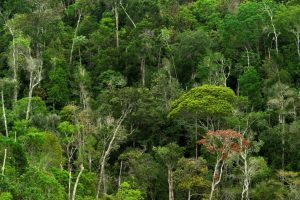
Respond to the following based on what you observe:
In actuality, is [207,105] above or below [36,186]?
above

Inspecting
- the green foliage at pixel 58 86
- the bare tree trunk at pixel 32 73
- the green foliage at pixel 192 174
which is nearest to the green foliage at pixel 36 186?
the green foliage at pixel 192 174

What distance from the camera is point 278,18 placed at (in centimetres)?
4016

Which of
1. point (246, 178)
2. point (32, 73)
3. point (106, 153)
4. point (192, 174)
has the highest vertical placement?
point (32, 73)

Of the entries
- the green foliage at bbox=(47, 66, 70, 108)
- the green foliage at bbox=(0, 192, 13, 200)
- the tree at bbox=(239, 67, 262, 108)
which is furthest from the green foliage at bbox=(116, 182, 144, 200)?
the green foliage at bbox=(47, 66, 70, 108)

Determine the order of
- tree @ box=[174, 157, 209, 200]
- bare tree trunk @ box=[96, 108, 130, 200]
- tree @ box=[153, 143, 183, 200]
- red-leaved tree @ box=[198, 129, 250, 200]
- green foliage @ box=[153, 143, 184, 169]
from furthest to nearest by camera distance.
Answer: green foliage @ box=[153, 143, 184, 169], tree @ box=[153, 143, 183, 200], bare tree trunk @ box=[96, 108, 130, 200], tree @ box=[174, 157, 209, 200], red-leaved tree @ box=[198, 129, 250, 200]

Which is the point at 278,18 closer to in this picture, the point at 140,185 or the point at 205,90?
the point at 205,90

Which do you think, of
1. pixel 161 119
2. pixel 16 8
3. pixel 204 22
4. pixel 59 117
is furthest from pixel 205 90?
pixel 16 8

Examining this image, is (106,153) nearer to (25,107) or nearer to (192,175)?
(192,175)

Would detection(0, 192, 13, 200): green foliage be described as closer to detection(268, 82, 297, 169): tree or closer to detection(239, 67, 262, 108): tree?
detection(268, 82, 297, 169): tree

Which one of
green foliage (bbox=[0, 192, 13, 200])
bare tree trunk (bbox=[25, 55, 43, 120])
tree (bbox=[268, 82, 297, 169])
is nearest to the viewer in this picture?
green foliage (bbox=[0, 192, 13, 200])

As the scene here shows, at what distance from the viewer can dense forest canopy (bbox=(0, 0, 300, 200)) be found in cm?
2903

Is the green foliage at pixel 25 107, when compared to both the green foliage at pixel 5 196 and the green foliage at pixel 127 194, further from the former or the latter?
the green foliage at pixel 5 196

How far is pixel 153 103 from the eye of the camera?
35.7 m

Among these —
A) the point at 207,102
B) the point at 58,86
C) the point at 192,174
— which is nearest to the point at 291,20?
the point at 207,102
